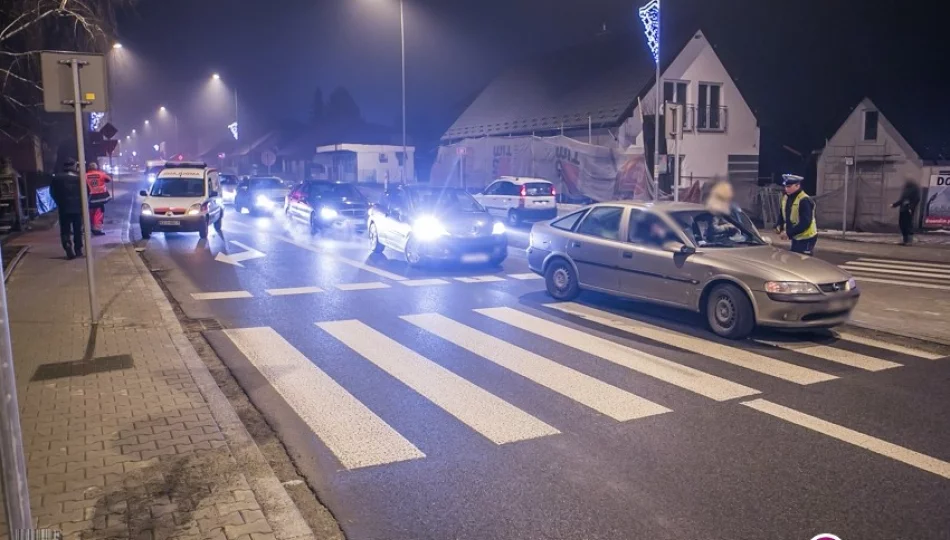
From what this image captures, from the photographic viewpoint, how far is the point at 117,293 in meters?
11.4

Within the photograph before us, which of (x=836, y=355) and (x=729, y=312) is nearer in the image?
(x=836, y=355)

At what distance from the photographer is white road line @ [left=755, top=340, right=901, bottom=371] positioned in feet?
25.2

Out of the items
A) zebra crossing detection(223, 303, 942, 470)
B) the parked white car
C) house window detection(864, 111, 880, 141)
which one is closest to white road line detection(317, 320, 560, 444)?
zebra crossing detection(223, 303, 942, 470)

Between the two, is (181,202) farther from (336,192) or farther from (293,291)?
(293,291)

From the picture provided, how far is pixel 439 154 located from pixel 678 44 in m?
14.2

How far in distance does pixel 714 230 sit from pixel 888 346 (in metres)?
2.47

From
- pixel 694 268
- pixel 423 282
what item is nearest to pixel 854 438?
pixel 694 268

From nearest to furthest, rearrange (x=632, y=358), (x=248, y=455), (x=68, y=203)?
1. (x=248, y=455)
2. (x=632, y=358)
3. (x=68, y=203)

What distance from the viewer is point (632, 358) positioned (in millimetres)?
7898

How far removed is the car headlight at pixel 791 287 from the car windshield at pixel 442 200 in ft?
25.8

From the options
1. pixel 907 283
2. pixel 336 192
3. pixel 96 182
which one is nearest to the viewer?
pixel 907 283

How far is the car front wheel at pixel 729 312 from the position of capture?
28.3 feet

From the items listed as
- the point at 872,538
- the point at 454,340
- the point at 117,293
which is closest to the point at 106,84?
the point at 117,293

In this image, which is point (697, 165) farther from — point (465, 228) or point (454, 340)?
point (454, 340)
